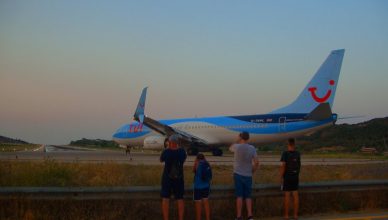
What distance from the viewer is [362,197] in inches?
426

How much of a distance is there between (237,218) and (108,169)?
16.3 ft

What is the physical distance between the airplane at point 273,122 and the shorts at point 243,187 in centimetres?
2154

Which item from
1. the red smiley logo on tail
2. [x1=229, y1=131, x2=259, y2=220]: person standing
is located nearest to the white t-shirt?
[x1=229, y1=131, x2=259, y2=220]: person standing

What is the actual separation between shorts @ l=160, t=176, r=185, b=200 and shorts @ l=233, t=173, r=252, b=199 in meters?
1.12

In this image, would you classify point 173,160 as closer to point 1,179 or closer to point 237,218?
point 237,218

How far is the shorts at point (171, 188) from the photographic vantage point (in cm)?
835

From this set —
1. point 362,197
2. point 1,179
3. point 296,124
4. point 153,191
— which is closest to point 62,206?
point 153,191

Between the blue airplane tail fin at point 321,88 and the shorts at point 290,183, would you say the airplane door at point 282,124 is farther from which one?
the shorts at point 290,183

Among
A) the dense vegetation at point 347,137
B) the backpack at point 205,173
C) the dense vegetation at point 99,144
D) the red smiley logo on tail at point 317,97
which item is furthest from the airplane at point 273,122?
the dense vegetation at point 99,144

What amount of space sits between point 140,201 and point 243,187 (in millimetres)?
1921

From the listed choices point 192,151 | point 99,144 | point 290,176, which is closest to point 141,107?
point 192,151

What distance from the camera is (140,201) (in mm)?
8914

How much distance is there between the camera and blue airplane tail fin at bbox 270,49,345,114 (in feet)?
105

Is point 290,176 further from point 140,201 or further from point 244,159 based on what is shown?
point 140,201
